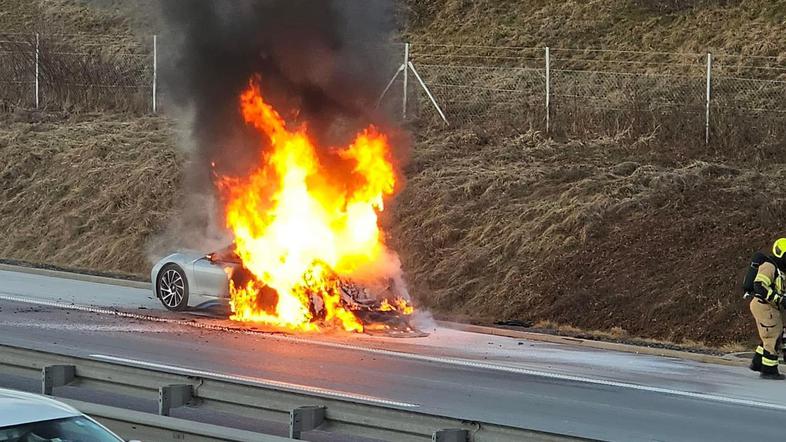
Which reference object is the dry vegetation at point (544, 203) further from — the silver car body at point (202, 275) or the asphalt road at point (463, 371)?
the silver car body at point (202, 275)

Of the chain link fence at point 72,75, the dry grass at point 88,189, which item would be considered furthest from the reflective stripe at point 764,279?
the chain link fence at point 72,75

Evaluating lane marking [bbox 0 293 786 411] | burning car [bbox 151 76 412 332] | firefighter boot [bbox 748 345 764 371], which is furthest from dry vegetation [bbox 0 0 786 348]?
lane marking [bbox 0 293 786 411]

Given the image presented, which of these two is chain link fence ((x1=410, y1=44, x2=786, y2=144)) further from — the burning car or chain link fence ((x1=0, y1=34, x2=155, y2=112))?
chain link fence ((x1=0, y1=34, x2=155, y2=112))

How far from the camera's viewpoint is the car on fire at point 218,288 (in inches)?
721

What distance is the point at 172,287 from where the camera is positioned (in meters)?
19.8

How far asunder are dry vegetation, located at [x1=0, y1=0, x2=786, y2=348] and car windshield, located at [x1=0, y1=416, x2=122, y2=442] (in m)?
13.6

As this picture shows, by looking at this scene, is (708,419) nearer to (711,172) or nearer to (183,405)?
(183,405)

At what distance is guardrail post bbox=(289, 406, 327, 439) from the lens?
31.3ft

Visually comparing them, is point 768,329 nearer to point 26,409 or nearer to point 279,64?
point 279,64

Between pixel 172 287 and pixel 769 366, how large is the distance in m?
8.57

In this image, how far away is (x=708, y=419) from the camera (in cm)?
1336

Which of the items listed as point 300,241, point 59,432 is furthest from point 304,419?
point 300,241

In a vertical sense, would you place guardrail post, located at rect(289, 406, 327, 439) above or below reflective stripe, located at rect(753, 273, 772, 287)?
below

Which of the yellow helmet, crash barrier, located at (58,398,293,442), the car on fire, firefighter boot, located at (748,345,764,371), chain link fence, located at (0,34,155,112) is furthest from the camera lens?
chain link fence, located at (0,34,155,112)
